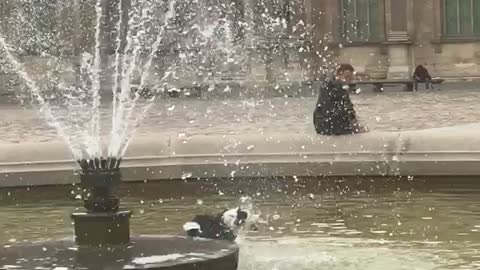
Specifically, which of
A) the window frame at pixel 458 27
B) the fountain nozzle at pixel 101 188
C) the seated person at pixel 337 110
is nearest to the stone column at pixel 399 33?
the window frame at pixel 458 27

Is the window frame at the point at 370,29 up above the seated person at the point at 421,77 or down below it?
above

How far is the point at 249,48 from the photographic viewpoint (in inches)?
1198

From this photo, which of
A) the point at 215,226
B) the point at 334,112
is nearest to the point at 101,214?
the point at 215,226

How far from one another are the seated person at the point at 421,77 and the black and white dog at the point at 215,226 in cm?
2197

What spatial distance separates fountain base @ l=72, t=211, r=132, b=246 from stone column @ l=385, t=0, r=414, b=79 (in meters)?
25.0

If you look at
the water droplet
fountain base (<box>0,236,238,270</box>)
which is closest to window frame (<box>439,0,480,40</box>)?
the water droplet

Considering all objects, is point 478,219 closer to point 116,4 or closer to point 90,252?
point 90,252

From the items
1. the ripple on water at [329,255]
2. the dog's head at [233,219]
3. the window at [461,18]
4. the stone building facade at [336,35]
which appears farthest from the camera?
the stone building facade at [336,35]

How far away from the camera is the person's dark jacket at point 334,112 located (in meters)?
12.0

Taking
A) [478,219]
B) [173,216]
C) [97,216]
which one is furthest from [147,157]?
[97,216]

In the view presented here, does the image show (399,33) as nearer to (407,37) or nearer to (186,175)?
(407,37)

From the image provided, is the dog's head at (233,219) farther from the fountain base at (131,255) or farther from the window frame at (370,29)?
the window frame at (370,29)

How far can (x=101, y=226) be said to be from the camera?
5500mm

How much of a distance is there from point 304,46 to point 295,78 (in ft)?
5.78
